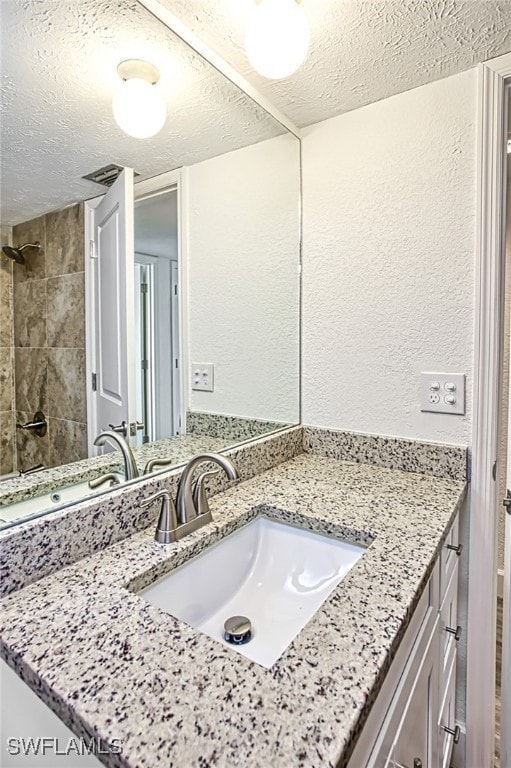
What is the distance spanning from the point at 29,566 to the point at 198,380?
713 millimetres

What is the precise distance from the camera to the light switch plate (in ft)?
3.92

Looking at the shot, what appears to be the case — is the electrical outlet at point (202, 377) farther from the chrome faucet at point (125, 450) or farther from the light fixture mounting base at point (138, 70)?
the light fixture mounting base at point (138, 70)

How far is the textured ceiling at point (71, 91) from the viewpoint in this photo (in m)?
0.78

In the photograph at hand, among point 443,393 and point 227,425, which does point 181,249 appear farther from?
point 443,393

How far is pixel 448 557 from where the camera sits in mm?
1046

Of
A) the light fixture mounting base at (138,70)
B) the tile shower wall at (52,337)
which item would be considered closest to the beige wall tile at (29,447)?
the tile shower wall at (52,337)

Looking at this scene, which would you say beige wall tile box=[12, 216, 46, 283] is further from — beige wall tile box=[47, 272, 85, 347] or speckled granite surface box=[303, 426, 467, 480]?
speckled granite surface box=[303, 426, 467, 480]

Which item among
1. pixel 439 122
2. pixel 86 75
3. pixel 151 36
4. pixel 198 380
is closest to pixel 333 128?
pixel 439 122

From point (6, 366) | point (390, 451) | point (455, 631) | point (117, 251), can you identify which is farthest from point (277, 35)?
point (455, 631)

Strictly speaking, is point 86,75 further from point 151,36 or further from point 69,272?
point 69,272

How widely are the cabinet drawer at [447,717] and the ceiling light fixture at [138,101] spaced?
5.24ft

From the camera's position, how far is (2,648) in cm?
57

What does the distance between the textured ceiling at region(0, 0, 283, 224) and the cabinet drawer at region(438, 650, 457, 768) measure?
151 cm

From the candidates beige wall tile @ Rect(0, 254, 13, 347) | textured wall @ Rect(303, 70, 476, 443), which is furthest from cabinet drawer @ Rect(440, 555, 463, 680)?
beige wall tile @ Rect(0, 254, 13, 347)
